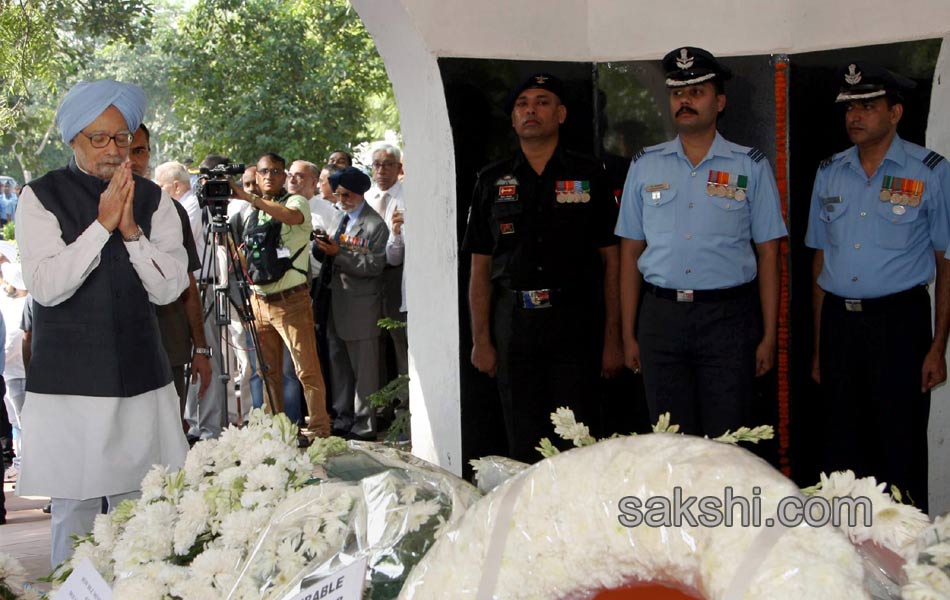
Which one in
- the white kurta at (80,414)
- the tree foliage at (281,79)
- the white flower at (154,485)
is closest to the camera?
the white flower at (154,485)

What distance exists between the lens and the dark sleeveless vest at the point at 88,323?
3.04 metres

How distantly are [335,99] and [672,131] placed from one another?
1247 centimetres

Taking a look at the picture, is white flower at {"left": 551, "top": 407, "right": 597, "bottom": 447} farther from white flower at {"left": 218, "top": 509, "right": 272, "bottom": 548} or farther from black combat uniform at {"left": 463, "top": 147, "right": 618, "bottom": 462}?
black combat uniform at {"left": 463, "top": 147, "right": 618, "bottom": 462}

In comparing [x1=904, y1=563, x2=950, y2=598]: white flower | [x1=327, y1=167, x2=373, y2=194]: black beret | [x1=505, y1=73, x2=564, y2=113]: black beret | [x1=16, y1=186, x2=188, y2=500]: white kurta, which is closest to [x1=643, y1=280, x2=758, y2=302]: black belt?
[x1=505, y1=73, x2=564, y2=113]: black beret

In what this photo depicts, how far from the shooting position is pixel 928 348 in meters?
3.96

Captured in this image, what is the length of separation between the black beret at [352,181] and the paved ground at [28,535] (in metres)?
2.61

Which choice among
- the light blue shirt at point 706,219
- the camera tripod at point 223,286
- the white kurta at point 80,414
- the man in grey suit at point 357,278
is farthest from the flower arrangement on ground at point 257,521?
the man in grey suit at point 357,278

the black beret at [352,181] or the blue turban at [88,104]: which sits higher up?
the blue turban at [88,104]

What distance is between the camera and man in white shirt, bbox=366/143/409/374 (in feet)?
23.1

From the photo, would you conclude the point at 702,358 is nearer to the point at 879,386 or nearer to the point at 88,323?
the point at 879,386

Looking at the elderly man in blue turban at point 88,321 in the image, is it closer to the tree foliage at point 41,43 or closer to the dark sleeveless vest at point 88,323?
the dark sleeveless vest at point 88,323

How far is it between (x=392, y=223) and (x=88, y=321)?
4110 millimetres

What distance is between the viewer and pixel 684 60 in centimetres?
400

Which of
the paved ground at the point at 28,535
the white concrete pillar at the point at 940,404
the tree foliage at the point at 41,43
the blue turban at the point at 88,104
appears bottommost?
the paved ground at the point at 28,535
